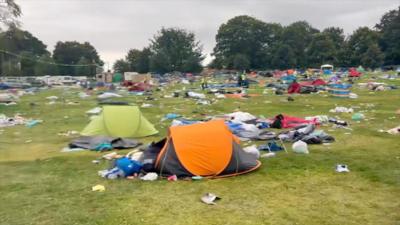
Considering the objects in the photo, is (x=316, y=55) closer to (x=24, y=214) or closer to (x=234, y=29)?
(x=234, y=29)

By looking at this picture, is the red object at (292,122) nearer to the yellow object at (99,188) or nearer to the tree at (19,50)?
the yellow object at (99,188)

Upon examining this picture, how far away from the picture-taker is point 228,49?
289ft

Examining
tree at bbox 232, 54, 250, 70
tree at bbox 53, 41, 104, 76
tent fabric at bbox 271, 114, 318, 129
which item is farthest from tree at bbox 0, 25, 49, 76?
tree at bbox 232, 54, 250, 70

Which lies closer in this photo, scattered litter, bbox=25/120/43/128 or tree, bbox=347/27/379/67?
scattered litter, bbox=25/120/43/128

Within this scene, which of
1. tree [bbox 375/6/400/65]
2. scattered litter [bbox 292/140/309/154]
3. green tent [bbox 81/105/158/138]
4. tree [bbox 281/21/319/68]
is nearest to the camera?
scattered litter [bbox 292/140/309/154]

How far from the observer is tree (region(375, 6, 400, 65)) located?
7575 cm

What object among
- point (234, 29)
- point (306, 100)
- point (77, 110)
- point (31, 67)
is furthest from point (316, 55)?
point (77, 110)

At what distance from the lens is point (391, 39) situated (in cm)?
7850

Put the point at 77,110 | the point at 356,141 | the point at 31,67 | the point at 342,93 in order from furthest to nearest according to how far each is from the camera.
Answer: the point at 31,67, the point at 342,93, the point at 77,110, the point at 356,141

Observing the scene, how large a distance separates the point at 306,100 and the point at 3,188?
66.6 ft

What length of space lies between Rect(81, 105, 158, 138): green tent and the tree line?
59.0m

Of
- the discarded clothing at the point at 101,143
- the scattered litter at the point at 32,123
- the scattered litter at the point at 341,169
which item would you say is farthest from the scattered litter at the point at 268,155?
the scattered litter at the point at 32,123

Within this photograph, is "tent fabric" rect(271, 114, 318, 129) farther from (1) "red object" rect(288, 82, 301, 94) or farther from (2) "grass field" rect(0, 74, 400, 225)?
(1) "red object" rect(288, 82, 301, 94)

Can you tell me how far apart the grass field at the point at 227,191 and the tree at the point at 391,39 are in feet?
228
